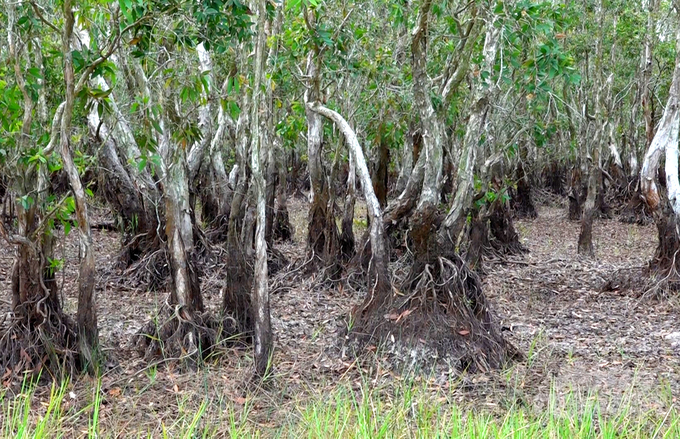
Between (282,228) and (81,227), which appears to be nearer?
(81,227)

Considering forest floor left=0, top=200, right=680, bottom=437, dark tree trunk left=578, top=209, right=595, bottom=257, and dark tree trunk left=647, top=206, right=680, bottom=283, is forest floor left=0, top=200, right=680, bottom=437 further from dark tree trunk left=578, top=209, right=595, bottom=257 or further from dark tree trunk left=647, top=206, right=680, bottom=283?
dark tree trunk left=578, top=209, right=595, bottom=257

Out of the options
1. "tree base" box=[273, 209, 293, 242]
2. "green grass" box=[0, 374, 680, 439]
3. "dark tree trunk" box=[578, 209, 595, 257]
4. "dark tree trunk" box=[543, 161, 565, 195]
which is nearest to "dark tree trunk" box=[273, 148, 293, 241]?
"tree base" box=[273, 209, 293, 242]

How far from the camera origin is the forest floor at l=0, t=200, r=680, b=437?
5098 mm

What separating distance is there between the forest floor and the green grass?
3cm

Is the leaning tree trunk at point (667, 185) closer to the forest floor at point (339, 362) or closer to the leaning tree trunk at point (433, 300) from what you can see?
the forest floor at point (339, 362)

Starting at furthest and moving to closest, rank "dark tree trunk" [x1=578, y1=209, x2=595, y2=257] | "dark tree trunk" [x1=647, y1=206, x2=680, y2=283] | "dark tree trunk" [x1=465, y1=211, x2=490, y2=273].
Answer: "dark tree trunk" [x1=578, y1=209, x2=595, y2=257] → "dark tree trunk" [x1=465, y1=211, x2=490, y2=273] → "dark tree trunk" [x1=647, y1=206, x2=680, y2=283]

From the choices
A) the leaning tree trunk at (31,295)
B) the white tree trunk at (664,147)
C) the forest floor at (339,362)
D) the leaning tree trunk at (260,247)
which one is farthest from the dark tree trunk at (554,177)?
the leaning tree trunk at (31,295)

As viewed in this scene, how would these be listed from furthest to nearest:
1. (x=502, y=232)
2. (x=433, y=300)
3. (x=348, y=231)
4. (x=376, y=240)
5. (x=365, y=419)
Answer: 1. (x=502, y=232)
2. (x=348, y=231)
3. (x=376, y=240)
4. (x=433, y=300)
5. (x=365, y=419)

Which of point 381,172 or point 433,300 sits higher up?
point 381,172

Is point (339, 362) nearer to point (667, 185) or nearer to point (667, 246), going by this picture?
point (667, 246)

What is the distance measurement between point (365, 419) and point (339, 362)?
1.71 m

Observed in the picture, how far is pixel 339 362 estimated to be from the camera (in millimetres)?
6016

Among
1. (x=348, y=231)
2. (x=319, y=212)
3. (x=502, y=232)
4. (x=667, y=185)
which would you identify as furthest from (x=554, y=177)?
(x=319, y=212)

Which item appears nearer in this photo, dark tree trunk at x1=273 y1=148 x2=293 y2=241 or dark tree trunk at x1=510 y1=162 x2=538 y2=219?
dark tree trunk at x1=273 y1=148 x2=293 y2=241
